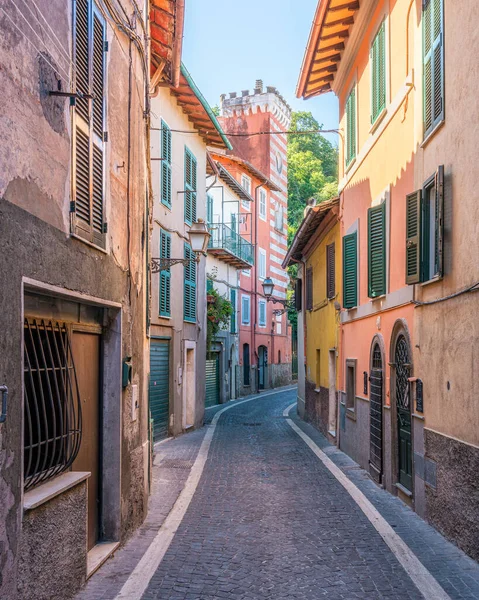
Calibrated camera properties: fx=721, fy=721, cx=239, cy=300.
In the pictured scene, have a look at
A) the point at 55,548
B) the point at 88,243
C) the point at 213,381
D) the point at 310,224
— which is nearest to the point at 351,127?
the point at 310,224

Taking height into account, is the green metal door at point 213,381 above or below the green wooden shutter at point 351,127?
below

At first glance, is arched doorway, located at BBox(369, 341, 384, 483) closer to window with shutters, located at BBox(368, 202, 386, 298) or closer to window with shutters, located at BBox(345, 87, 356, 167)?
window with shutters, located at BBox(368, 202, 386, 298)

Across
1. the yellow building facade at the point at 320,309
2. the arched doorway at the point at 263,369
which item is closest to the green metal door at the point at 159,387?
the yellow building facade at the point at 320,309

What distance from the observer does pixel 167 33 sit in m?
11.3

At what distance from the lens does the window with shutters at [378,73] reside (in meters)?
11.7

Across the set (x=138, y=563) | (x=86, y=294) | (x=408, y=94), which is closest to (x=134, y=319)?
(x=86, y=294)

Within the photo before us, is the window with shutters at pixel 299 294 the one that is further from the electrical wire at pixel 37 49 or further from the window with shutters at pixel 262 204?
the electrical wire at pixel 37 49

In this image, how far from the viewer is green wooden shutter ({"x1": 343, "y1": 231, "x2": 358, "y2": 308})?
46.0 ft

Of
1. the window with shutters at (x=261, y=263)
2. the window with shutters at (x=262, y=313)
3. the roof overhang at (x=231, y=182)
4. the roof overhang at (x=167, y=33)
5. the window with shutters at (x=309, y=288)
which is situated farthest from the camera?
the window with shutters at (x=261, y=263)

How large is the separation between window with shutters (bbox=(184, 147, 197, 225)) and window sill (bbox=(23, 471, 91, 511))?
557 inches

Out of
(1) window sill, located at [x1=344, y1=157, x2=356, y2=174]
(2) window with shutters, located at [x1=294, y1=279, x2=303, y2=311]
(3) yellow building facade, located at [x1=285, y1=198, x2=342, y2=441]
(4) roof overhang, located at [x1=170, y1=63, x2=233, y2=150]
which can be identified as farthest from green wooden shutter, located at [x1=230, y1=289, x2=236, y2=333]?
(1) window sill, located at [x1=344, y1=157, x2=356, y2=174]

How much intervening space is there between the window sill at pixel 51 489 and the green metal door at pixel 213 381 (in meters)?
21.6

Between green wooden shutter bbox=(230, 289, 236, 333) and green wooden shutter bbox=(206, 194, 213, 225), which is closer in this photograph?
green wooden shutter bbox=(206, 194, 213, 225)

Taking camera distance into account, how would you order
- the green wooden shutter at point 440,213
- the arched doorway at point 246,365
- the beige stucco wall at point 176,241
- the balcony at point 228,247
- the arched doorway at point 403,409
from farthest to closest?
the arched doorway at point 246,365
the balcony at point 228,247
the beige stucco wall at point 176,241
the arched doorway at point 403,409
the green wooden shutter at point 440,213
